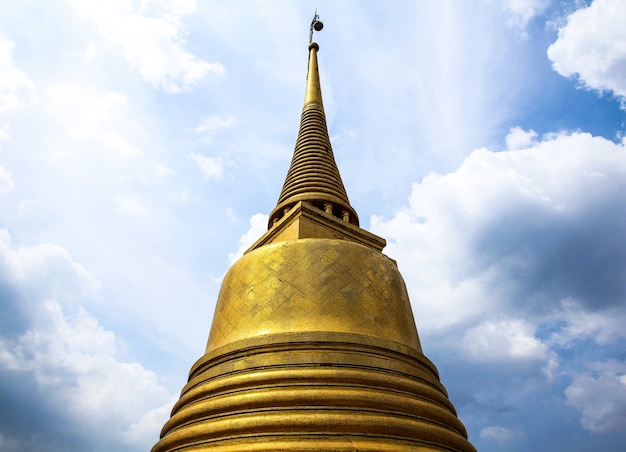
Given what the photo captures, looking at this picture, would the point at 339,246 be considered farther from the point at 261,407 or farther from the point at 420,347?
the point at 261,407

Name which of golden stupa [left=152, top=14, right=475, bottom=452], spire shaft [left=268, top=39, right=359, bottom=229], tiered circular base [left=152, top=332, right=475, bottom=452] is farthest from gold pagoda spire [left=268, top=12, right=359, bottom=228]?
tiered circular base [left=152, top=332, right=475, bottom=452]

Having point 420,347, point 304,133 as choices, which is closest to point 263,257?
point 420,347

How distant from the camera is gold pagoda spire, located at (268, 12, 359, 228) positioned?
1124 centimetres

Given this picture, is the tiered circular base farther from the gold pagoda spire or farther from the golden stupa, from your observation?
the gold pagoda spire

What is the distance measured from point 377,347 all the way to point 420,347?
6.34 feet

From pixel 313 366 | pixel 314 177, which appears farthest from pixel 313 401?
pixel 314 177

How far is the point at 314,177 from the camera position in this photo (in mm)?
11812

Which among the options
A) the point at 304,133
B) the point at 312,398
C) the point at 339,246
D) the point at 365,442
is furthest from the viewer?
the point at 304,133

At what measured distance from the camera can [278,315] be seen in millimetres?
7215

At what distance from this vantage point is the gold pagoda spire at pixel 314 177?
11.2 metres

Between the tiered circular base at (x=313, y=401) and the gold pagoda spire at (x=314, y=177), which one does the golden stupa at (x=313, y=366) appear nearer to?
the tiered circular base at (x=313, y=401)

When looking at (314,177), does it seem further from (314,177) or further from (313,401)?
(313,401)

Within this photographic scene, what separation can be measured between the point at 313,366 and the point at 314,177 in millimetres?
6421

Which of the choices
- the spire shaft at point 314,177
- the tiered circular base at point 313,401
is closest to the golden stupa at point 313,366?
the tiered circular base at point 313,401
